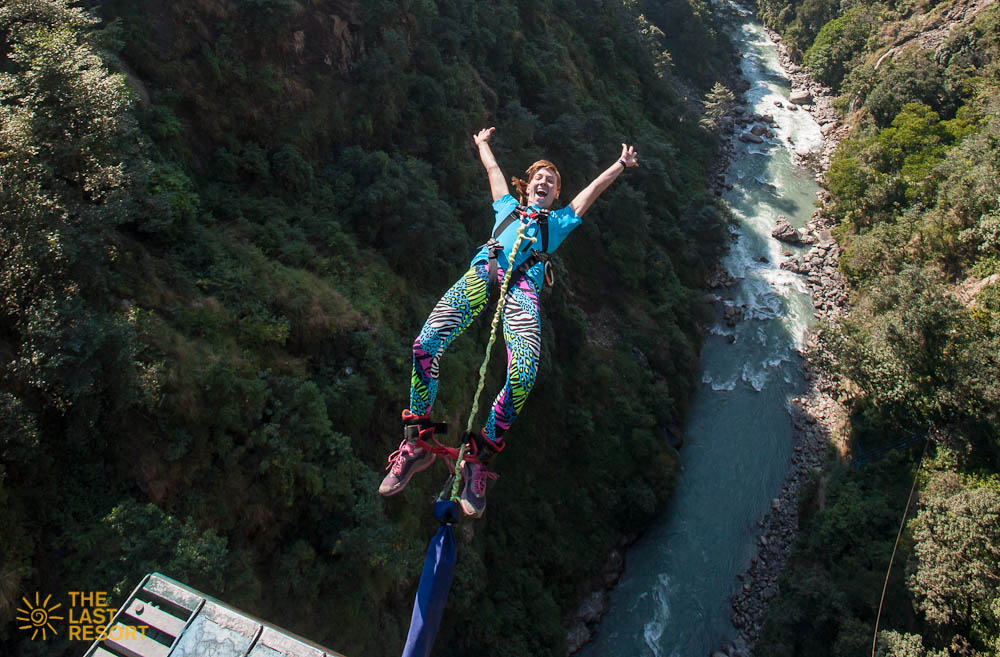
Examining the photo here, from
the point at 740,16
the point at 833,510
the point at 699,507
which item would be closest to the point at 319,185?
the point at 699,507

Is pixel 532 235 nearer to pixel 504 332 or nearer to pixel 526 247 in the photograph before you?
pixel 526 247

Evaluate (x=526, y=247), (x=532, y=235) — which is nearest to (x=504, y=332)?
(x=526, y=247)

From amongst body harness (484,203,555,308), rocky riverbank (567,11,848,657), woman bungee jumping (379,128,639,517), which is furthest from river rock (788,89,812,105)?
body harness (484,203,555,308)

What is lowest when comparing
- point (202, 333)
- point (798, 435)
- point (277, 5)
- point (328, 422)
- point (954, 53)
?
point (798, 435)

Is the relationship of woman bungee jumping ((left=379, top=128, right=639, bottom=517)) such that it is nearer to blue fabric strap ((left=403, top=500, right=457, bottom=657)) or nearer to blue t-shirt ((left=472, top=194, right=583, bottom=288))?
blue t-shirt ((left=472, top=194, right=583, bottom=288))

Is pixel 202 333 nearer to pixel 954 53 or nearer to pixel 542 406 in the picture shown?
pixel 542 406

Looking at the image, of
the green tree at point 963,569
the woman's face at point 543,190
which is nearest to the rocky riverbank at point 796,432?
the green tree at point 963,569

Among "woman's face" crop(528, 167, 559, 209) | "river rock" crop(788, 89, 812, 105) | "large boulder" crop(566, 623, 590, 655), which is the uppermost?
"woman's face" crop(528, 167, 559, 209)
